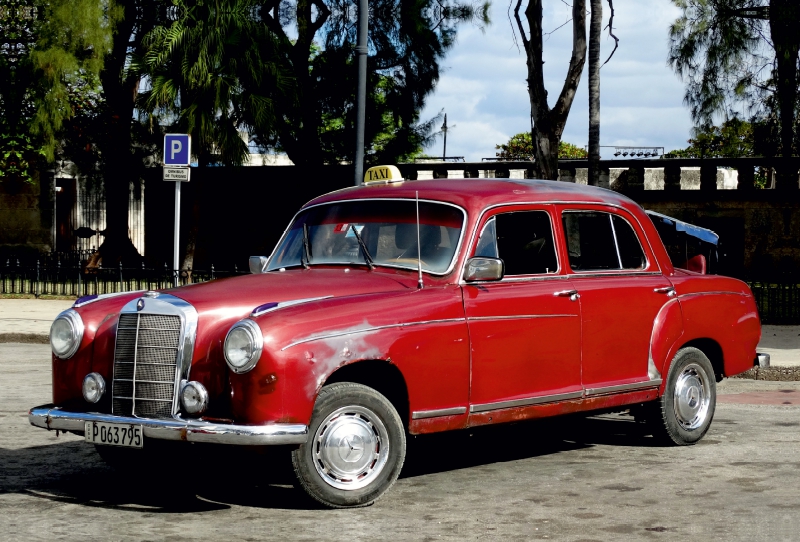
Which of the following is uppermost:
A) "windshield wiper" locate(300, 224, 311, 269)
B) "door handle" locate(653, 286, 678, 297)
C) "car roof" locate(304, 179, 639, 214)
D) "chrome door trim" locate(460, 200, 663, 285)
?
"car roof" locate(304, 179, 639, 214)

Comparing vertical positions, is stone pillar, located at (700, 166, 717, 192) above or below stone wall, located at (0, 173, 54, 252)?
above

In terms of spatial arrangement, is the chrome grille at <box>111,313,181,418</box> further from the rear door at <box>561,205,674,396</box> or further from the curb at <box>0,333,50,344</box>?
the curb at <box>0,333,50,344</box>

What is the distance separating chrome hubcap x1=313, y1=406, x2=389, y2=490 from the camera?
6.42m

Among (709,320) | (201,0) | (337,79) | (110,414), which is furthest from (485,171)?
(110,414)

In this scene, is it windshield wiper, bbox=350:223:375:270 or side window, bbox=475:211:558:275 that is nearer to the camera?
windshield wiper, bbox=350:223:375:270

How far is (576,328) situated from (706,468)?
1299 mm

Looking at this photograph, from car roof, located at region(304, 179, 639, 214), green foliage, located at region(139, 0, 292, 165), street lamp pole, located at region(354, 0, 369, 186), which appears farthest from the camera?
green foliage, located at region(139, 0, 292, 165)

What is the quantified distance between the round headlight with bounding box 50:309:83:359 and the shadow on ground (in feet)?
2.68

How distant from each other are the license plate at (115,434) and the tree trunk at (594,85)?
15.2m

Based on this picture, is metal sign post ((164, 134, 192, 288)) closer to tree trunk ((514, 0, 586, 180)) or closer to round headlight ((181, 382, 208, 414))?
tree trunk ((514, 0, 586, 180))

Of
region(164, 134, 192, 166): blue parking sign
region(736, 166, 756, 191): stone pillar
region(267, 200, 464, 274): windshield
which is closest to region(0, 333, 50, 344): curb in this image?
region(164, 134, 192, 166): blue parking sign

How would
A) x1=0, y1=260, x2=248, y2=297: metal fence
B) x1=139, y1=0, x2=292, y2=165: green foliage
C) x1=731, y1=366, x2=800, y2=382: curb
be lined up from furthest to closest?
x1=139, y1=0, x2=292, y2=165: green foliage, x1=0, y1=260, x2=248, y2=297: metal fence, x1=731, y1=366, x2=800, y2=382: curb

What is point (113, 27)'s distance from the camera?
29.7 meters

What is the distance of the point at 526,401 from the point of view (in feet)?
24.6
